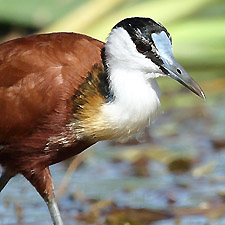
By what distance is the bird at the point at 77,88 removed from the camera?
5113 millimetres

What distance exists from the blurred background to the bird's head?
460 mm

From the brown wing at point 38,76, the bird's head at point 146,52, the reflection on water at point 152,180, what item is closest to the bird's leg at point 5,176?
the reflection on water at point 152,180

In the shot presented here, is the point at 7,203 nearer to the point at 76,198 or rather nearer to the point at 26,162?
the point at 76,198

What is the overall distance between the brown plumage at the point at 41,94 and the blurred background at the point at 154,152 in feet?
1.23

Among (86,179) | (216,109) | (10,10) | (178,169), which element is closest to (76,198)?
(86,179)

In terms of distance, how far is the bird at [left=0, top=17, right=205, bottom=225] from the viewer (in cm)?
511

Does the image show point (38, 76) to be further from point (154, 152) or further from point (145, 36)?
point (154, 152)

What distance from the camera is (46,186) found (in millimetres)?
5609

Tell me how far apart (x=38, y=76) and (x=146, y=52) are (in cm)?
61

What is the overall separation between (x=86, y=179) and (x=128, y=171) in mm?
292

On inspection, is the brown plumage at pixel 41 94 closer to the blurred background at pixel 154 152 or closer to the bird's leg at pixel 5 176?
the bird's leg at pixel 5 176

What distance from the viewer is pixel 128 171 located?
6805mm

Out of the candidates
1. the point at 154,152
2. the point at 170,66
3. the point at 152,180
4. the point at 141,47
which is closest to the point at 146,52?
the point at 141,47

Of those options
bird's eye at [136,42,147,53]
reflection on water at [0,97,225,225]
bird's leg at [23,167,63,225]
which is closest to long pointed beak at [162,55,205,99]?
bird's eye at [136,42,147,53]
